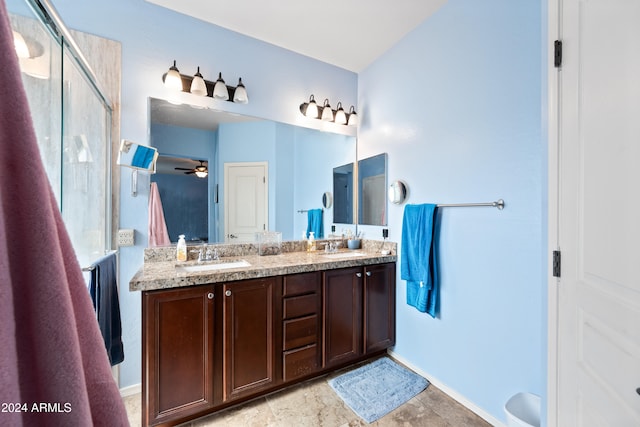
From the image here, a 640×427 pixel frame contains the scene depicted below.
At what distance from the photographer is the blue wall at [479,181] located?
1.42 m

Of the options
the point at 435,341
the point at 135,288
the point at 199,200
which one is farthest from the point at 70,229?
the point at 435,341

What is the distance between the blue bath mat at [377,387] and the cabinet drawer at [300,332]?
41cm

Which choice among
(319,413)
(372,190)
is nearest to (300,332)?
(319,413)

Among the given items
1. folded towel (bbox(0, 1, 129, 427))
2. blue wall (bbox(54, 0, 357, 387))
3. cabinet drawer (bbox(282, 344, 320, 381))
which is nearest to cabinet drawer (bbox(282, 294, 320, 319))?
cabinet drawer (bbox(282, 344, 320, 381))

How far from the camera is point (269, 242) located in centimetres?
224

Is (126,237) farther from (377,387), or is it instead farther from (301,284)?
(377,387)

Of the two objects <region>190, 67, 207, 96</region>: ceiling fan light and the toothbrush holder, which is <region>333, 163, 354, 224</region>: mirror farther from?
<region>190, 67, 207, 96</region>: ceiling fan light

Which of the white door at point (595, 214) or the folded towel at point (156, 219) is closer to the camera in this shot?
the white door at point (595, 214)

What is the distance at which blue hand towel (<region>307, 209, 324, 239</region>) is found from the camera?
2.56m

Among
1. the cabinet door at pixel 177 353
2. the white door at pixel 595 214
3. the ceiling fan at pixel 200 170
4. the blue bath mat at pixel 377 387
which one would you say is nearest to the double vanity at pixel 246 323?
the cabinet door at pixel 177 353

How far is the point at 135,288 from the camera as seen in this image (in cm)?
136

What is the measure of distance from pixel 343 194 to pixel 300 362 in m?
1.62

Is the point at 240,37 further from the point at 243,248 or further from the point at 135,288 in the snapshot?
the point at 135,288

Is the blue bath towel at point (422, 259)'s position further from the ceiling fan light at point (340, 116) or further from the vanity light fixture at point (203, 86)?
the vanity light fixture at point (203, 86)
